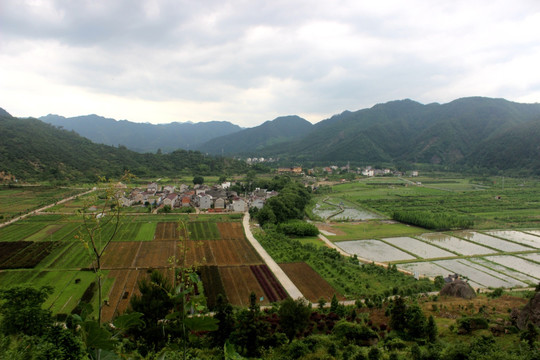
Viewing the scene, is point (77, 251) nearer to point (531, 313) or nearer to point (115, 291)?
point (115, 291)

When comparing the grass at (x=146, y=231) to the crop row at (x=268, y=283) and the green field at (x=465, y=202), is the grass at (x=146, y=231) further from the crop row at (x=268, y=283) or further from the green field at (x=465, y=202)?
the green field at (x=465, y=202)

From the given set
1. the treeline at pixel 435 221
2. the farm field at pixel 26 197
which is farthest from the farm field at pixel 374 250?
the farm field at pixel 26 197

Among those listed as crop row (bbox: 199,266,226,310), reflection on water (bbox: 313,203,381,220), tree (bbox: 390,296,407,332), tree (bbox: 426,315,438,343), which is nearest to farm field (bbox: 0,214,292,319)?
crop row (bbox: 199,266,226,310)

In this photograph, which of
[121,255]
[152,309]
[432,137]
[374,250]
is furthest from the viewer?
[432,137]

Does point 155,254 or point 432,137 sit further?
point 432,137

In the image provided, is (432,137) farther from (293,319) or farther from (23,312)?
(23,312)

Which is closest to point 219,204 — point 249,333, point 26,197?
point 26,197

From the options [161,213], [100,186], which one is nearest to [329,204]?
[161,213]
